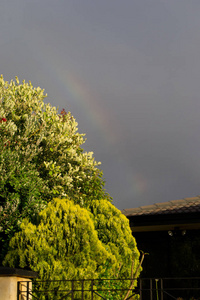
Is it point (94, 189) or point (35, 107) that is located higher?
point (35, 107)

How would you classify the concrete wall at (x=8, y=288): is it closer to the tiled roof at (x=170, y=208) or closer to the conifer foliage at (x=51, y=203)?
the conifer foliage at (x=51, y=203)

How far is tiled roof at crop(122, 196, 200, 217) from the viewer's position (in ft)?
51.5

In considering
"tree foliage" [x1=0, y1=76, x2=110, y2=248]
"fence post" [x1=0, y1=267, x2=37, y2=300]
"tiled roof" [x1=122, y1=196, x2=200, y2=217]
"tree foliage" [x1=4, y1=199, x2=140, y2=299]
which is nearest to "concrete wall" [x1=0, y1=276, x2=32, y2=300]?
Result: "fence post" [x1=0, y1=267, x2=37, y2=300]

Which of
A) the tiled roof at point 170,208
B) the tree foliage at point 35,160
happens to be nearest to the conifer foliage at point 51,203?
the tree foliage at point 35,160

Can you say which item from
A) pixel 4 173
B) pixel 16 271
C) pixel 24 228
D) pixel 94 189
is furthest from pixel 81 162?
pixel 16 271

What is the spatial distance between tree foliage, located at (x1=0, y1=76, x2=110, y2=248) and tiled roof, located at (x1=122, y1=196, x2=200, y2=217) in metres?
1.46

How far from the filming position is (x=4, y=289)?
7.36m

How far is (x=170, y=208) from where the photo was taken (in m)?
16.3

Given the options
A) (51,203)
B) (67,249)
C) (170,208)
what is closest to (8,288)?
(67,249)

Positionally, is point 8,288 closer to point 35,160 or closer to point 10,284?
point 10,284

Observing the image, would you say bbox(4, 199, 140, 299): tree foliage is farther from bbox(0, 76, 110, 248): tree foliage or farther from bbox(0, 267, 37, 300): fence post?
bbox(0, 267, 37, 300): fence post

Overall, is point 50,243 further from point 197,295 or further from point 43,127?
point 197,295

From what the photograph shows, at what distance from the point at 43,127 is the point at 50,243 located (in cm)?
529

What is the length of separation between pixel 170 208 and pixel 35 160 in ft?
18.0
